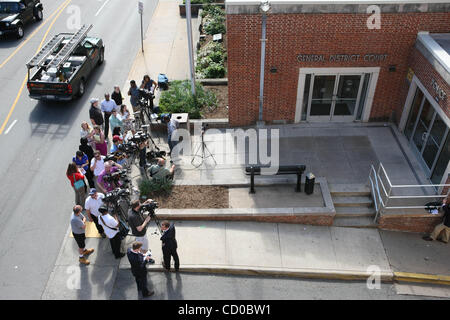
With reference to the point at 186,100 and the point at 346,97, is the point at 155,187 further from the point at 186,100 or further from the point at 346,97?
the point at 346,97

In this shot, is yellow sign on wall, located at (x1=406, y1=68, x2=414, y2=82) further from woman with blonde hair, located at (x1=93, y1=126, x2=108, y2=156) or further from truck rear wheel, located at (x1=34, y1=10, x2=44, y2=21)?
truck rear wheel, located at (x1=34, y1=10, x2=44, y2=21)

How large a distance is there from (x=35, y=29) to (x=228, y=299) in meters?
19.7

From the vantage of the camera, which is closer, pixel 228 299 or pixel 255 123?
pixel 228 299

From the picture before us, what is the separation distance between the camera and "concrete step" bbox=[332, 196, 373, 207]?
11.6 m

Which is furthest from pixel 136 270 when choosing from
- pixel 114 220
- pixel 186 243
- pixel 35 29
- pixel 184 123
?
pixel 35 29

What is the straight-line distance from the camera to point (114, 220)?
962 centimetres

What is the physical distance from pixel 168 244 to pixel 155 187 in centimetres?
289

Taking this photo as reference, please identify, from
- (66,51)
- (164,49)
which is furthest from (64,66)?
(164,49)

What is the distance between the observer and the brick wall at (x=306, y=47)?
12648 millimetres

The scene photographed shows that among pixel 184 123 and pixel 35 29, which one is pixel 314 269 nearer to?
pixel 184 123

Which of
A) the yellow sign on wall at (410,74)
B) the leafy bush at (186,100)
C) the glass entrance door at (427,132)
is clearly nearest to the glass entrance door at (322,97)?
the yellow sign on wall at (410,74)

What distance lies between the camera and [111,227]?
9.62m

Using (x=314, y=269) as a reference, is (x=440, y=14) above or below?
above

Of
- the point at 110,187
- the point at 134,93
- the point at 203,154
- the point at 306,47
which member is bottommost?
the point at 203,154
